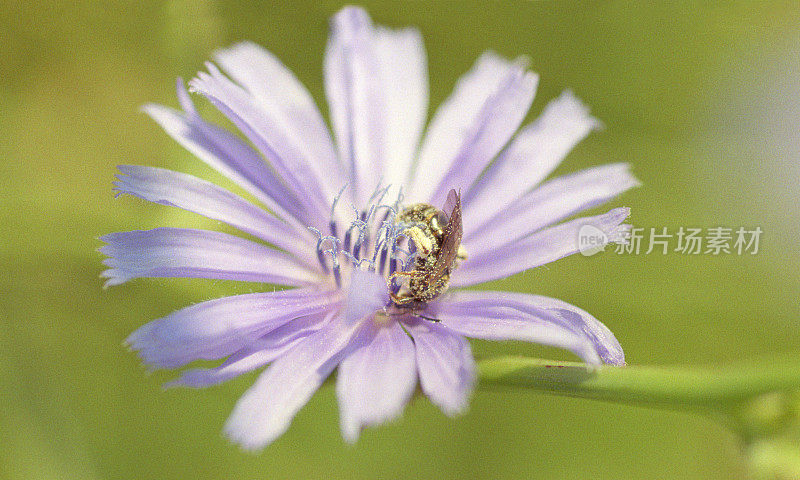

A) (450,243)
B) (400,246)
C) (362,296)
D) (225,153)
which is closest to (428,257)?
(450,243)

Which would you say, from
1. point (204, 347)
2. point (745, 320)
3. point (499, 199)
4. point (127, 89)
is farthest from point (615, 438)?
point (127, 89)

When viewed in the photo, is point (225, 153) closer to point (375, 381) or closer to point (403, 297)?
point (403, 297)

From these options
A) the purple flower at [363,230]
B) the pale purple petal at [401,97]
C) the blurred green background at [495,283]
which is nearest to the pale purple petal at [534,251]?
Result: the purple flower at [363,230]

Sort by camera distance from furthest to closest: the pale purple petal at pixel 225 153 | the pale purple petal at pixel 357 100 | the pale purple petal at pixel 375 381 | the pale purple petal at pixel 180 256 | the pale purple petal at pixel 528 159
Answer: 1. the pale purple petal at pixel 357 100
2. the pale purple petal at pixel 528 159
3. the pale purple petal at pixel 225 153
4. the pale purple petal at pixel 180 256
5. the pale purple petal at pixel 375 381

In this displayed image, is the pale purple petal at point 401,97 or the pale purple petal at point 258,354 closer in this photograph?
the pale purple petal at point 258,354

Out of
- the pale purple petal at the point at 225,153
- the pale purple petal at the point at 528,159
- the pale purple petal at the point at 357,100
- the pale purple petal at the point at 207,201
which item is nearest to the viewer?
the pale purple petal at the point at 207,201

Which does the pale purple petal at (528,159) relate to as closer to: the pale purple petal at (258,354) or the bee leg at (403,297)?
the bee leg at (403,297)

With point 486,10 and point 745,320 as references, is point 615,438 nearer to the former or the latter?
point 745,320
